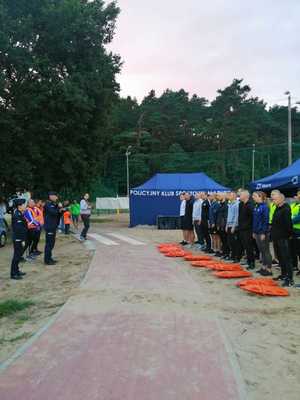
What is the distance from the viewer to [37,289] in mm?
8938

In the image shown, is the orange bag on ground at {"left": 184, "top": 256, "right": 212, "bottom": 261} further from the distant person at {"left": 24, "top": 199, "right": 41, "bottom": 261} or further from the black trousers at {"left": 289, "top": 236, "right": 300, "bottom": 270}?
the distant person at {"left": 24, "top": 199, "right": 41, "bottom": 261}

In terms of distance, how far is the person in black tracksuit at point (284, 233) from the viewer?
8844 mm

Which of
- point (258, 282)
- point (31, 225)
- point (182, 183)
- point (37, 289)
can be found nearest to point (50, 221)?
point (31, 225)

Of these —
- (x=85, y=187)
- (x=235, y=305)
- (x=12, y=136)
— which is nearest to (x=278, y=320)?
(x=235, y=305)

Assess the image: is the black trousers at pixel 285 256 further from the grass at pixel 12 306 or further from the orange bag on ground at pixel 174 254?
the grass at pixel 12 306

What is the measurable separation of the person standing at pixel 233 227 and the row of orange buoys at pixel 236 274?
61 centimetres

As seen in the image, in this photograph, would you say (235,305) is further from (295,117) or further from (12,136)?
(295,117)

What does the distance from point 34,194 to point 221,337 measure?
55.1ft

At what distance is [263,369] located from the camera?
15.1 ft

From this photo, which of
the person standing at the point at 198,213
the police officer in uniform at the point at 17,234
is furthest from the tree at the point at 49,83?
the police officer in uniform at the point at 17,234

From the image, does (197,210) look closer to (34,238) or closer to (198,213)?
(198,213)

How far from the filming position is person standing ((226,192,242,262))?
37.6ft

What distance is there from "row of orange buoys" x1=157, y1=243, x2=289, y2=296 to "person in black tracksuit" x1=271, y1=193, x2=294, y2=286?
1.19 ft

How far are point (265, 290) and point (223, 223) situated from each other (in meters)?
4.40
